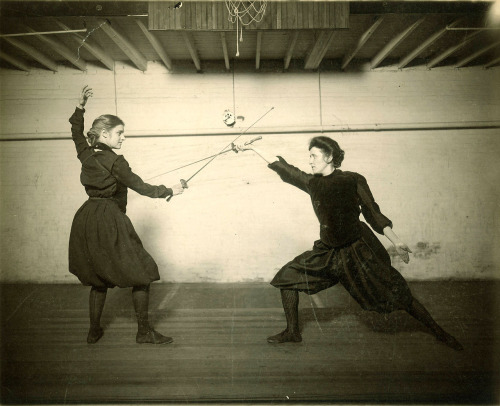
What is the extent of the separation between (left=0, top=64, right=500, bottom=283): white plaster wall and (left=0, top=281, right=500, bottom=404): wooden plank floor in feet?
1.71

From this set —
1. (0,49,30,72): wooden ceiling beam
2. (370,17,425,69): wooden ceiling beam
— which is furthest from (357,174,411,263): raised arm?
(0,49,30,72): wooden ceiling beam

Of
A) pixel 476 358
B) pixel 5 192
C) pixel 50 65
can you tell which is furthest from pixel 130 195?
pixel 476 358

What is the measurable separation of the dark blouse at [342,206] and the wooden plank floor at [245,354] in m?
0.84

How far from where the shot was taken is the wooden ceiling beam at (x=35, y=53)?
132 inches

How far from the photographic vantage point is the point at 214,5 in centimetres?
301

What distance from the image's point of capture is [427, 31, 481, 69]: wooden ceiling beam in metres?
3.41

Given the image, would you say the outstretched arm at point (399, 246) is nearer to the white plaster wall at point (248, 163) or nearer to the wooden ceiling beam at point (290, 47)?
the white plaster wall at point (248, 163)

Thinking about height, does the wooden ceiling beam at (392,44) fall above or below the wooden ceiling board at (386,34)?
below

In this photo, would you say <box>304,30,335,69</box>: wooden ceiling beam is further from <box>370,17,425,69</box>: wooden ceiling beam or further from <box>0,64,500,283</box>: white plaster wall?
<box>370,17,425,69</box>: wooden ceiling beam

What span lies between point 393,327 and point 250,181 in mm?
2020

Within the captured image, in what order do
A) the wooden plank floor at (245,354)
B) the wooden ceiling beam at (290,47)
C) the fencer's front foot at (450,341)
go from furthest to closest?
the wooden ceiling beam at (290,47) < the fencer's front foot at (450,341) < the wooden plank floor at (245,354)

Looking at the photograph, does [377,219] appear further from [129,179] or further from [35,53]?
[35,53]

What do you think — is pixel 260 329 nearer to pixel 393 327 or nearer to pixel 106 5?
pixel 393 327

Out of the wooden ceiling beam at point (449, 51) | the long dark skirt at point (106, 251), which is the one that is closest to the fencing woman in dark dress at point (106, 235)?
the long dark skirt at point (106, 251)
